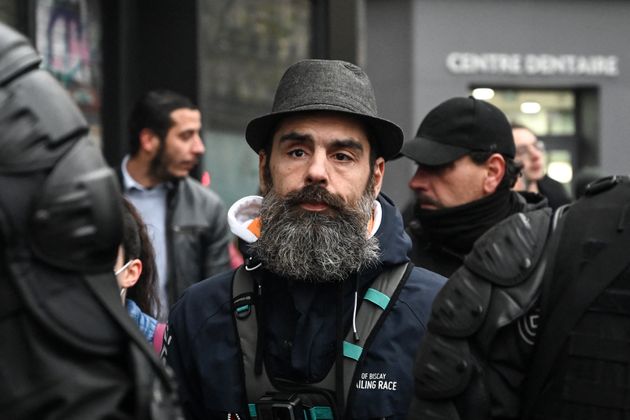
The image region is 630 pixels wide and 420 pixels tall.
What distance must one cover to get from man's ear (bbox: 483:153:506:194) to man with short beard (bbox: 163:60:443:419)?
1.34 meters

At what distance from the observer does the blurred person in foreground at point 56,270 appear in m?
1.60

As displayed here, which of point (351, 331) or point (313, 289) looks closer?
point (351, 331)

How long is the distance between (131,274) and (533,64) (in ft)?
43.7

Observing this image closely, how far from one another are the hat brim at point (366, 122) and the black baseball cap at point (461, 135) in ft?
4.15

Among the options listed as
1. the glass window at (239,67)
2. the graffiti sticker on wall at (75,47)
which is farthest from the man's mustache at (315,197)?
the glass window at (239,67)

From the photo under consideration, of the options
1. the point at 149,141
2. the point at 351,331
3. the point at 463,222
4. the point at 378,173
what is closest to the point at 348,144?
the point at 378,173

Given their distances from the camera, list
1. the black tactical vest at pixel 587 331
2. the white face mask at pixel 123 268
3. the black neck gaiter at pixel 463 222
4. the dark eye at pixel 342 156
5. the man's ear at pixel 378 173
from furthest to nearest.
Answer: the black neck gaiter at pixel 463 222, the white face mask at pixel 123 268, the man's ear at pixel 378 173, the dark eye at pixel 342 156, the black tactical vest at pixel 587 331

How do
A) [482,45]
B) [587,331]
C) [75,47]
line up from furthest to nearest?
[482,45]
[75,47]
[587,331]

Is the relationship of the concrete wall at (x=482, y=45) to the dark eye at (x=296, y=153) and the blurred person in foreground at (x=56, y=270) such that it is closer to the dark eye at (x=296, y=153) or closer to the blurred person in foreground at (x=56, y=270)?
the dark eye at (x=296, y=153)

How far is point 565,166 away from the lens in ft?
55.7

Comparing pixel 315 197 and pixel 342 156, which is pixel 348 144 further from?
pixel 315 197

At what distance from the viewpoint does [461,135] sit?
15.6ft

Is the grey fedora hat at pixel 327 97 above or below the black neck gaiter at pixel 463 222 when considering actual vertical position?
above

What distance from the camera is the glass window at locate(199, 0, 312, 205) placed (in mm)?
9203
